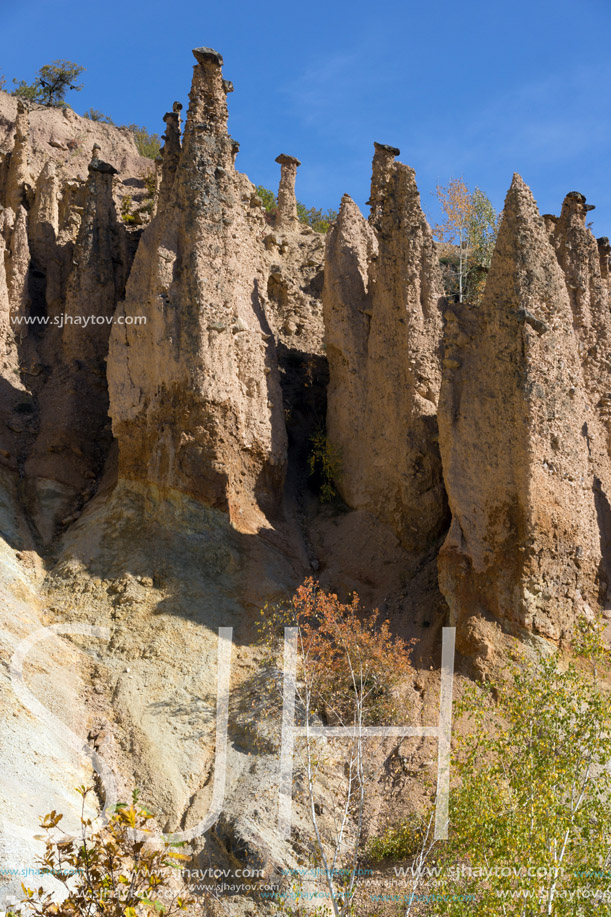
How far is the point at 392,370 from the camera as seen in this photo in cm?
1972

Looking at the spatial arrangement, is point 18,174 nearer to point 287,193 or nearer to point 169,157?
point 169,157

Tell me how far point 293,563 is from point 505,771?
6779 millimetres

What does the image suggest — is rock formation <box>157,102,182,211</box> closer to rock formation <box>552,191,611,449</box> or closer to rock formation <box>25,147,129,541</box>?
rock formation <box>25,147,129,541</box>

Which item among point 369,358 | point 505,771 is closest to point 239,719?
point 505,771

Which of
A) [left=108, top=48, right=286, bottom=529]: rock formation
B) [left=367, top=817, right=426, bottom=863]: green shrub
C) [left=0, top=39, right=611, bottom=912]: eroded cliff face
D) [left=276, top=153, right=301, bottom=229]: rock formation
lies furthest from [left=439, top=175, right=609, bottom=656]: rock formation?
[left=276, top=153, right=301, bottom=229]: rock formation

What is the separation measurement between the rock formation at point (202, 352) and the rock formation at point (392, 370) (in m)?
1.40

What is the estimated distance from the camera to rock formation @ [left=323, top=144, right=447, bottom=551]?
1900cm

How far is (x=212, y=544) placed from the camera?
18.2m

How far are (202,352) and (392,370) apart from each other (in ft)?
11.9

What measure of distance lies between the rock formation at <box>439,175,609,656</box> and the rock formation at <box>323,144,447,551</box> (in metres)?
1.60

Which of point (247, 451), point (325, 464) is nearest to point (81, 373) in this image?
point (247, 451)

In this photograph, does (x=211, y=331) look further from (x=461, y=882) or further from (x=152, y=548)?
(x=461, y=882)

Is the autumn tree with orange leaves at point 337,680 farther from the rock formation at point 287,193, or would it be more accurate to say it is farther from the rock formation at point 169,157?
the rock formation at point 287,193

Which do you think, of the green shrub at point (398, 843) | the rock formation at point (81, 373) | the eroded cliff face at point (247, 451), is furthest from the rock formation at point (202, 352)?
the green shrub at point (398, 843)
